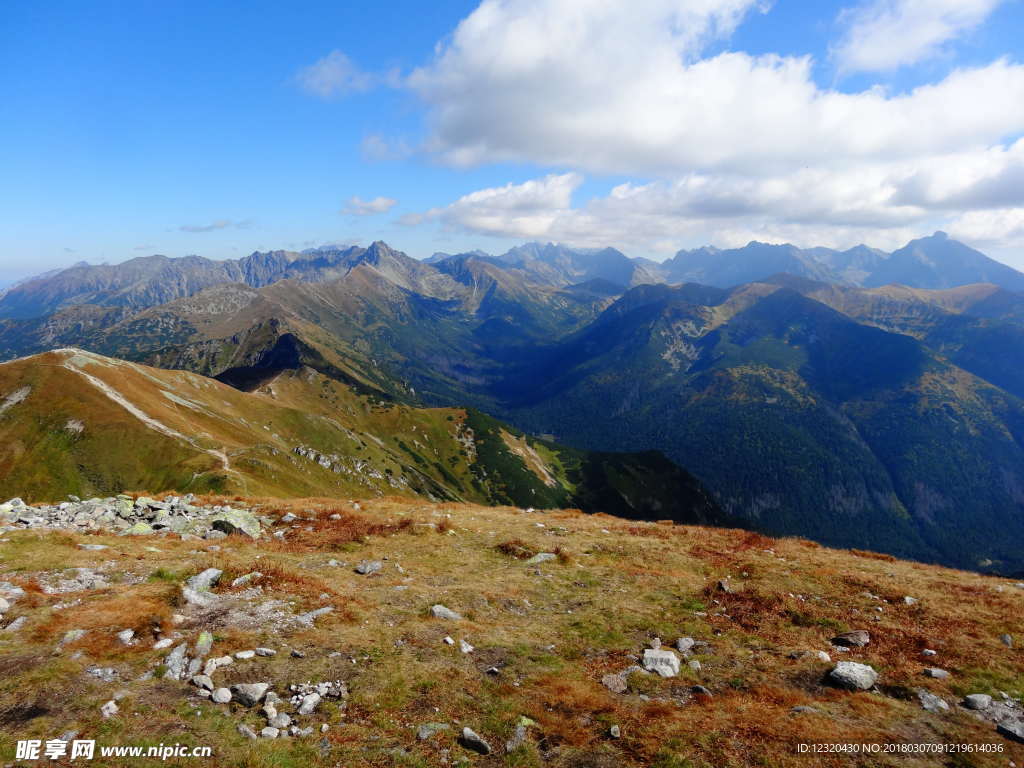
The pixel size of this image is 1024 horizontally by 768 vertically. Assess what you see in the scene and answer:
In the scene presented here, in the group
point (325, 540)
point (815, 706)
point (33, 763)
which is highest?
point (33, 763)

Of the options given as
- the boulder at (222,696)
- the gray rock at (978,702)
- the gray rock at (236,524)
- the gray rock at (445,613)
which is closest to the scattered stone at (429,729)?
the boulder at (222,696)

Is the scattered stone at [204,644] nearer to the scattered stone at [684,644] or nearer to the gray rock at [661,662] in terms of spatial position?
the gray rock at [661,662]

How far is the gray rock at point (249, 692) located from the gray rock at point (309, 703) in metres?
1.23

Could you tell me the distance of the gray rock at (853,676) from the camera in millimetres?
15883

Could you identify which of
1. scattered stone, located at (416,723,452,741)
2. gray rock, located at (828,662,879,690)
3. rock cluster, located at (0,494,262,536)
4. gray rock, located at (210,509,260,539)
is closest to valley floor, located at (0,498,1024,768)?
scattered stone, located at (416,723,452,741)

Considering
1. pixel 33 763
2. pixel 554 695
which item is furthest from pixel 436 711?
pixel 33 763

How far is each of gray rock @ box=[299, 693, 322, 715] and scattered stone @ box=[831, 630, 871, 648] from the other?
1926 centimetres

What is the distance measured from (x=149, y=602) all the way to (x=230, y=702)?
787cm

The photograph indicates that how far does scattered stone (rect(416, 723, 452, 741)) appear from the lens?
1311cm

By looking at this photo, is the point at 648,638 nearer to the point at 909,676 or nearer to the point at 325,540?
the point at 909,676

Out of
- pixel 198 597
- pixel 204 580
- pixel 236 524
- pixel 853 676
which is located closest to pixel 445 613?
pixel 198 597

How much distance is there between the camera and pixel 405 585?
2400 cm

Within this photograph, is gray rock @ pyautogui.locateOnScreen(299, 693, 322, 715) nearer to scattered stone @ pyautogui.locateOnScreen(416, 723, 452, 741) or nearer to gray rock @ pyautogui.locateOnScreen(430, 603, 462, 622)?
scattered stone @ pyautogui.locateOnScreen(416, 723, 452, 741)

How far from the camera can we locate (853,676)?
52.6 ft
